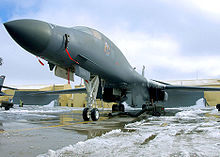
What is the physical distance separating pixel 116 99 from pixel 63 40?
7149 millimetres

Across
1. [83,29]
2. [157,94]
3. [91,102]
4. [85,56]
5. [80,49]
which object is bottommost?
[91,102]

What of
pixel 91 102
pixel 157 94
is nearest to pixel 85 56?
pixel 91 102

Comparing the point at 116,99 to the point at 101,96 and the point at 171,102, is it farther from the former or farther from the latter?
the point at 171,102

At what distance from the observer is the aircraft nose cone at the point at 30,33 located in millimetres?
5102

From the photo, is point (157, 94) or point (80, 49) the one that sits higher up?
point (80, 49)

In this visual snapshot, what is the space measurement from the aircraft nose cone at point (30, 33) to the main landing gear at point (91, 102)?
10.4ft

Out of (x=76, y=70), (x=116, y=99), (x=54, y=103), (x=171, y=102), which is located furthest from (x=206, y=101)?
(x=76, y=70)

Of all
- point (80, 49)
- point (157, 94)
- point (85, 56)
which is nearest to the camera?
point (80, 49)

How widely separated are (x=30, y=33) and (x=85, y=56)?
95.9 inches

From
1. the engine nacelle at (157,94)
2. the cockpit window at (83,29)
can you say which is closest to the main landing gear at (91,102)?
the cockpit window at (83,29)

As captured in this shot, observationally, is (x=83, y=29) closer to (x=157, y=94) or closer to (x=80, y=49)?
(x=80, y=49)

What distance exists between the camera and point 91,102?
316 inches

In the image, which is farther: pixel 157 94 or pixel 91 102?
pixel 157 94

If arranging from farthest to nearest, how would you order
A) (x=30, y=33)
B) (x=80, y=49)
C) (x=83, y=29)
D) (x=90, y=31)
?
(x=90, y=31) → (x=83, y=29) → (x=80, y=49) → (x=30, y=33)
